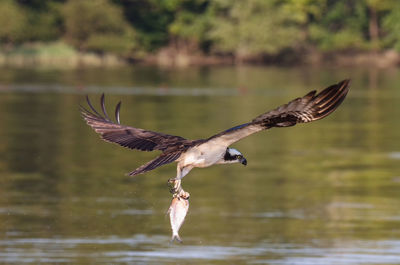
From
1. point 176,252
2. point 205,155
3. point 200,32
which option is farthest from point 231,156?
point 200,32

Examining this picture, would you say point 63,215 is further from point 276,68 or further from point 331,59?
point 331,59

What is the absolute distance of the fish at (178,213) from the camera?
1053cm

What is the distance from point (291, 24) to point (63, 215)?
97.0m

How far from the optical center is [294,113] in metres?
10.9

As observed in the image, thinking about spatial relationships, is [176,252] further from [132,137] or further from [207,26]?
[207,26]

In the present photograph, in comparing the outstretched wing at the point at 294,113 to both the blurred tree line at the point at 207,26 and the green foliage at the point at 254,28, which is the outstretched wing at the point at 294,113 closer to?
the blurred tree line at the point at 207,26

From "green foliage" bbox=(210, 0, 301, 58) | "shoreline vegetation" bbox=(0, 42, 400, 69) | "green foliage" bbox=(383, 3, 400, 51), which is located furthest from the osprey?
"green foliage" bbox=(383, 3, 400, 51)

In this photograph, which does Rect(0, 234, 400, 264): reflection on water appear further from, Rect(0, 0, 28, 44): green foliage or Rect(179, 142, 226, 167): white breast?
Rect(0, 0, 28, 44): green foliage

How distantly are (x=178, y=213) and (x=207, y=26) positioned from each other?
4188 inches

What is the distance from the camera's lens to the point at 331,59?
120 metres

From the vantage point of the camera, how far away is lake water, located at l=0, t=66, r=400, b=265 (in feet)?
59.9

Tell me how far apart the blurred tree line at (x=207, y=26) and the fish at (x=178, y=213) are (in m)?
98.3

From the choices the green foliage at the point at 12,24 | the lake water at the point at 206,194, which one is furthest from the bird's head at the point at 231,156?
the green foliage at the point at 12,24

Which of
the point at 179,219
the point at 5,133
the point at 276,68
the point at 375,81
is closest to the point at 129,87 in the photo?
the point at 375,81
